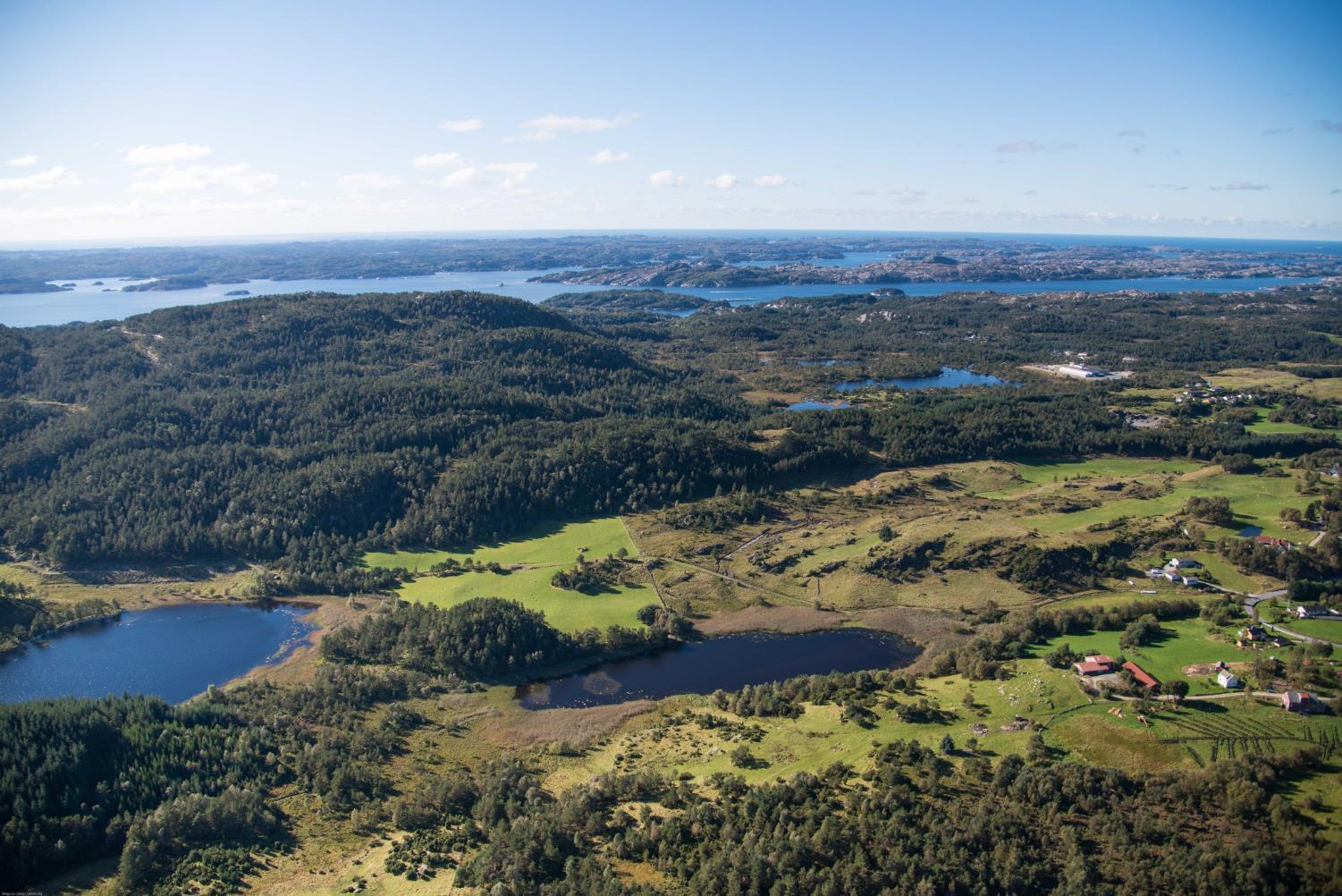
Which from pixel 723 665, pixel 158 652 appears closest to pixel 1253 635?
pixel 723 665

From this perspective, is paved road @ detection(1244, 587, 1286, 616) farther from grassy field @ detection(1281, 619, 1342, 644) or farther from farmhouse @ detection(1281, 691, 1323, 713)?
farmhouse @ detection(1281, 691, 1323, 713)

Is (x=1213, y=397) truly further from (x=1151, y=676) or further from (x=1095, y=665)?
(x=1095, y=665)

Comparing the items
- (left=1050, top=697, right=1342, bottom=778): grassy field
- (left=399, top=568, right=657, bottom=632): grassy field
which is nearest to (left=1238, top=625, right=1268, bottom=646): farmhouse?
(left=1050, top=697, right=1342, bottom=778): grassy field

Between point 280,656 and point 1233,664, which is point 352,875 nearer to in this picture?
point 280,656

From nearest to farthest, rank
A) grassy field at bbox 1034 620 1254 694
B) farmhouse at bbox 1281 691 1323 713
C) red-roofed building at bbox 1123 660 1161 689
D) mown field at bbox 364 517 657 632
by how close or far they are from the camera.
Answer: farmhouse at bbox 1281 691 1323 713 → red-roofed building at bbox 1123 660 1161 689 → grassy field at bbox 1034 620 1254 694 → mown field at bbox 364 517 657 632

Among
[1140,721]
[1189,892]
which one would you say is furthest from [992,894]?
[1140,721]

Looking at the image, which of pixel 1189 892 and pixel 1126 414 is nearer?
pixel 1189 892
